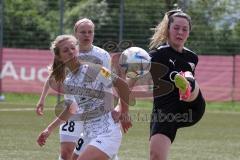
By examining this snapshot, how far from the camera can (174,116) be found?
299 inches

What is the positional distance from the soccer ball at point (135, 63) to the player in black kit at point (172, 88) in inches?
10.6

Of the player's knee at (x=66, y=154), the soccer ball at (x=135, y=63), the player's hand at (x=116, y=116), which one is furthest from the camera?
the player's knee at (x=66, y=154)

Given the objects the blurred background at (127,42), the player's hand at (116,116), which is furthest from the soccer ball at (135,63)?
the blurred background at (127,42)

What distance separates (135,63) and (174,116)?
0.95 m

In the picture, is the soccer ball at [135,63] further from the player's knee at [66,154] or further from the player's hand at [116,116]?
the player's knee at [66,154]

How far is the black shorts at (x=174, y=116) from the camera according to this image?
749 cm

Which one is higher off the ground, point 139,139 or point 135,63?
point 135,63

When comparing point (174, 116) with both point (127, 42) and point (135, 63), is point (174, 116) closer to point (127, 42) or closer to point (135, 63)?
point (135, 63)

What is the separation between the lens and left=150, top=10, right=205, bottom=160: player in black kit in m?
7.45

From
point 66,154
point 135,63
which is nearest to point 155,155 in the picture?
point 135,63

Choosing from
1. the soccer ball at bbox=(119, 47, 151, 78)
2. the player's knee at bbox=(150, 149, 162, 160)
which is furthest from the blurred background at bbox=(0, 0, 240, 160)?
the player's knee at bbox=(150, 149, 162, 160)

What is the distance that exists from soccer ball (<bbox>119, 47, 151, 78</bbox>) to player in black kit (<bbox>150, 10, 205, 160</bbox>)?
270 mm

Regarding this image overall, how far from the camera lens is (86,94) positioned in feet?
24.2

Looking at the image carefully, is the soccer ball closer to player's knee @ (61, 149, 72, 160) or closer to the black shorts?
the black shorts
